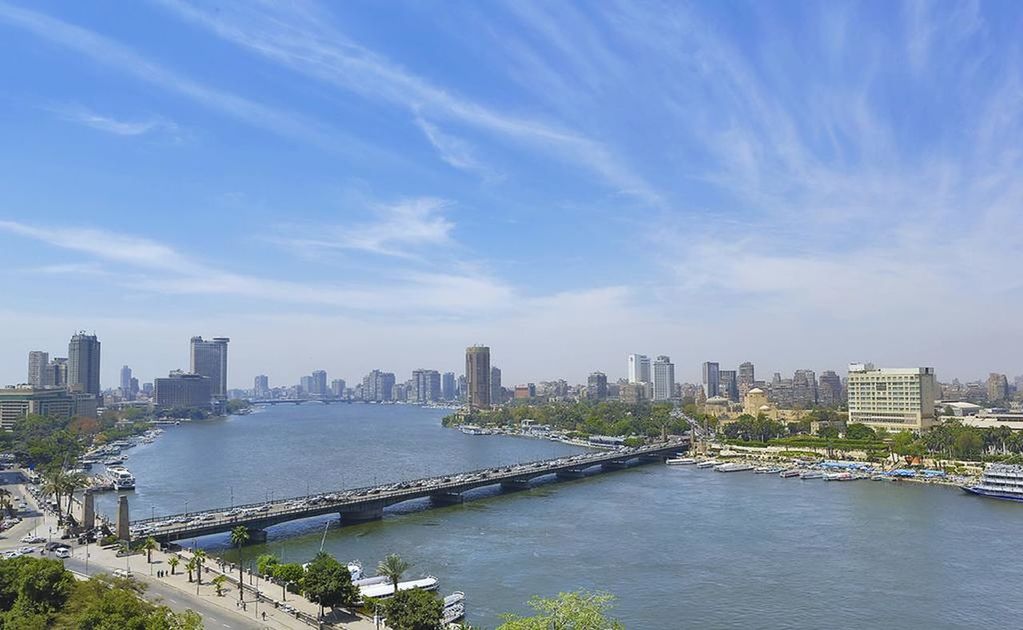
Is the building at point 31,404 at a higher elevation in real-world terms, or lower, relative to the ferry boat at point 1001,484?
higher

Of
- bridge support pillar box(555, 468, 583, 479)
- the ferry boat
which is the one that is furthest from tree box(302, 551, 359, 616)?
the ferry boat

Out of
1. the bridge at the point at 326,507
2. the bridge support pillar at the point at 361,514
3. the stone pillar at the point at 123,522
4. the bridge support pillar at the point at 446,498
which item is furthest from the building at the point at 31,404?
the stone pillar at the point at 123,522

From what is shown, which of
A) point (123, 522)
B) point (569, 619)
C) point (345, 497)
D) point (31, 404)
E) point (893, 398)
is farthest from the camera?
point (31, 404)

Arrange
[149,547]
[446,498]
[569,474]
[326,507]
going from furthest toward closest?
[569,474], [446,498], [326,507], [149,547]

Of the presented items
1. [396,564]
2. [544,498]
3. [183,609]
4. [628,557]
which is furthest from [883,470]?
[183,609]

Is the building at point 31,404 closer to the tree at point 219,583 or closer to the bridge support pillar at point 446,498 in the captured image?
the bridge support pillar at point 446,498

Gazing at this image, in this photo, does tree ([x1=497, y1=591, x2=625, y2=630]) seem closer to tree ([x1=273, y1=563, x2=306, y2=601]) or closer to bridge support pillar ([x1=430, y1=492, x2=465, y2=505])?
tree ([x1=273, y1=563, x2=306, y2=601])

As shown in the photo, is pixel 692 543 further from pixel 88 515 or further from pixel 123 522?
pixel 88 515

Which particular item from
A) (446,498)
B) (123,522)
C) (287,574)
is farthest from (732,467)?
(123,522)
